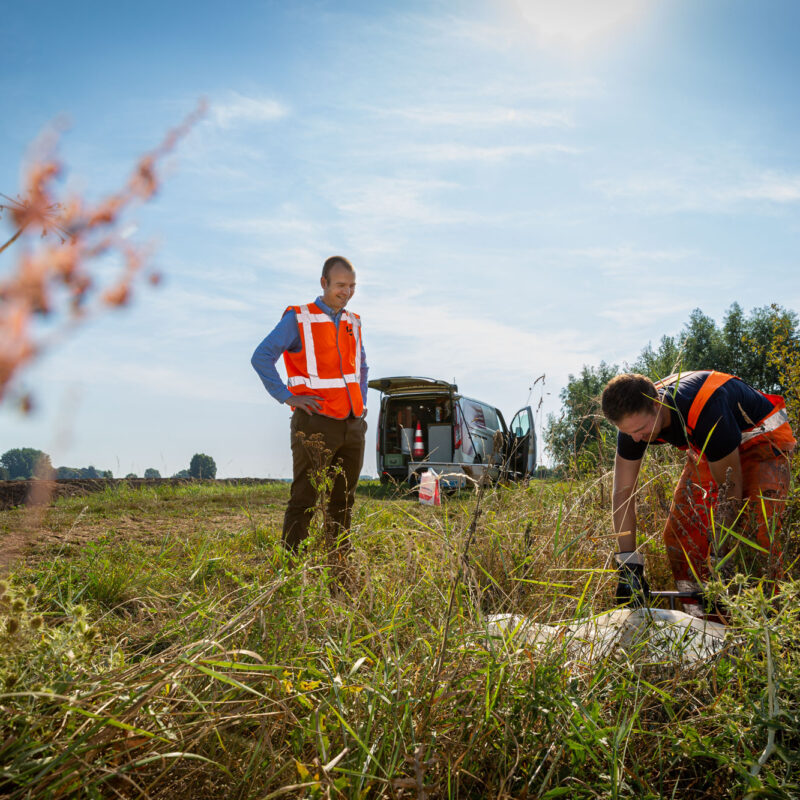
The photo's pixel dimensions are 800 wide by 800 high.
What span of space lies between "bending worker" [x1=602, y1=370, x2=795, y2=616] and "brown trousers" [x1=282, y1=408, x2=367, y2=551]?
4.99 feet

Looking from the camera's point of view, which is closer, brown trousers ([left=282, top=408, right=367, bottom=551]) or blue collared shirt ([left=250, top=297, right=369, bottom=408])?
brown trousers ([left=282, top=408, right=367, bottom=551])

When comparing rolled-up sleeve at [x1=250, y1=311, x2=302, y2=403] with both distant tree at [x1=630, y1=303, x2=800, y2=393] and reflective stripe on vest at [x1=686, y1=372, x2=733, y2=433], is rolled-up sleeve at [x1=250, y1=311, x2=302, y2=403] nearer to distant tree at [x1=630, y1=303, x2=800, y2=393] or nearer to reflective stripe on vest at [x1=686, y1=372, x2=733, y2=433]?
reflective stripe on vest at [x1=686, y1=372, x2=733, y2=433]

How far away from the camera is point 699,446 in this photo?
10.0 ft

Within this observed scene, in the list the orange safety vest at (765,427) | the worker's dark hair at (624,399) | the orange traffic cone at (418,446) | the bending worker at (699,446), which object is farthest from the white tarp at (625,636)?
the orange traffic cone at (418,446)

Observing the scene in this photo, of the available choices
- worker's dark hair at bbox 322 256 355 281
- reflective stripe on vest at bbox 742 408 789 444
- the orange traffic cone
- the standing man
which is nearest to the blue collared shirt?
the standing man

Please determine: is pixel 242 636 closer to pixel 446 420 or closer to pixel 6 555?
pixel 6 555

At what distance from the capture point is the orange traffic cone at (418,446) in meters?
11.2

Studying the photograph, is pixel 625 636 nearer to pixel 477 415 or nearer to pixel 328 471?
pixel 328 471

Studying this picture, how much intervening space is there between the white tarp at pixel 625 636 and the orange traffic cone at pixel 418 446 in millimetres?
8836

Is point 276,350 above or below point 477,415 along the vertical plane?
above

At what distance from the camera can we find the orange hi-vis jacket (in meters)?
3.69

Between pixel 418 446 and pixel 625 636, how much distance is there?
9.41 m

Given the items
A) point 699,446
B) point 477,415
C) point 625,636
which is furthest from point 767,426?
point 477,415

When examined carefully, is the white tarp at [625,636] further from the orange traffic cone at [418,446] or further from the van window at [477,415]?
the orange traffic cone at [418,446]
